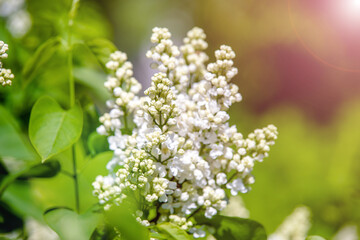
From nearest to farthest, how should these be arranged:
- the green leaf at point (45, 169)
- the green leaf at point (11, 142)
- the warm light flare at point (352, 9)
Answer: the green leaf at point (45, 169) < the green leaf at point (11, 142) < the warm light flare at point (352, 9)

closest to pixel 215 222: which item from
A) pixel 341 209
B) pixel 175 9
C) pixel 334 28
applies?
pixel 341 209

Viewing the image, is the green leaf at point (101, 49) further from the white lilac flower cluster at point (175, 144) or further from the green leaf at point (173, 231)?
the green leaf at point (173, 231)

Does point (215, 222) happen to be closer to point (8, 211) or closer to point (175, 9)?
point (8, 211)

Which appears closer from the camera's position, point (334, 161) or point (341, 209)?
point (341, 209)

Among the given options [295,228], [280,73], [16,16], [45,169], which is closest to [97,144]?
[45,169]

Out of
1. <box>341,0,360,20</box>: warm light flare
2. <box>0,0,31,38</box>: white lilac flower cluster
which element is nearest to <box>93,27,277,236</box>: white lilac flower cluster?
<box>0,0,31,38</box>: white lilac flower cluster

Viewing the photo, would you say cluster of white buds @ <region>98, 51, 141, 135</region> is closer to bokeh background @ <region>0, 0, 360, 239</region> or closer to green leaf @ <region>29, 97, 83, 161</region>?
green leaf @ <region>29, 97, 83, 161</region>

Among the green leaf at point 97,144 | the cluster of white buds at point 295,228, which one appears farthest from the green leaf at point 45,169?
the cluster of white buds at point 295,228
